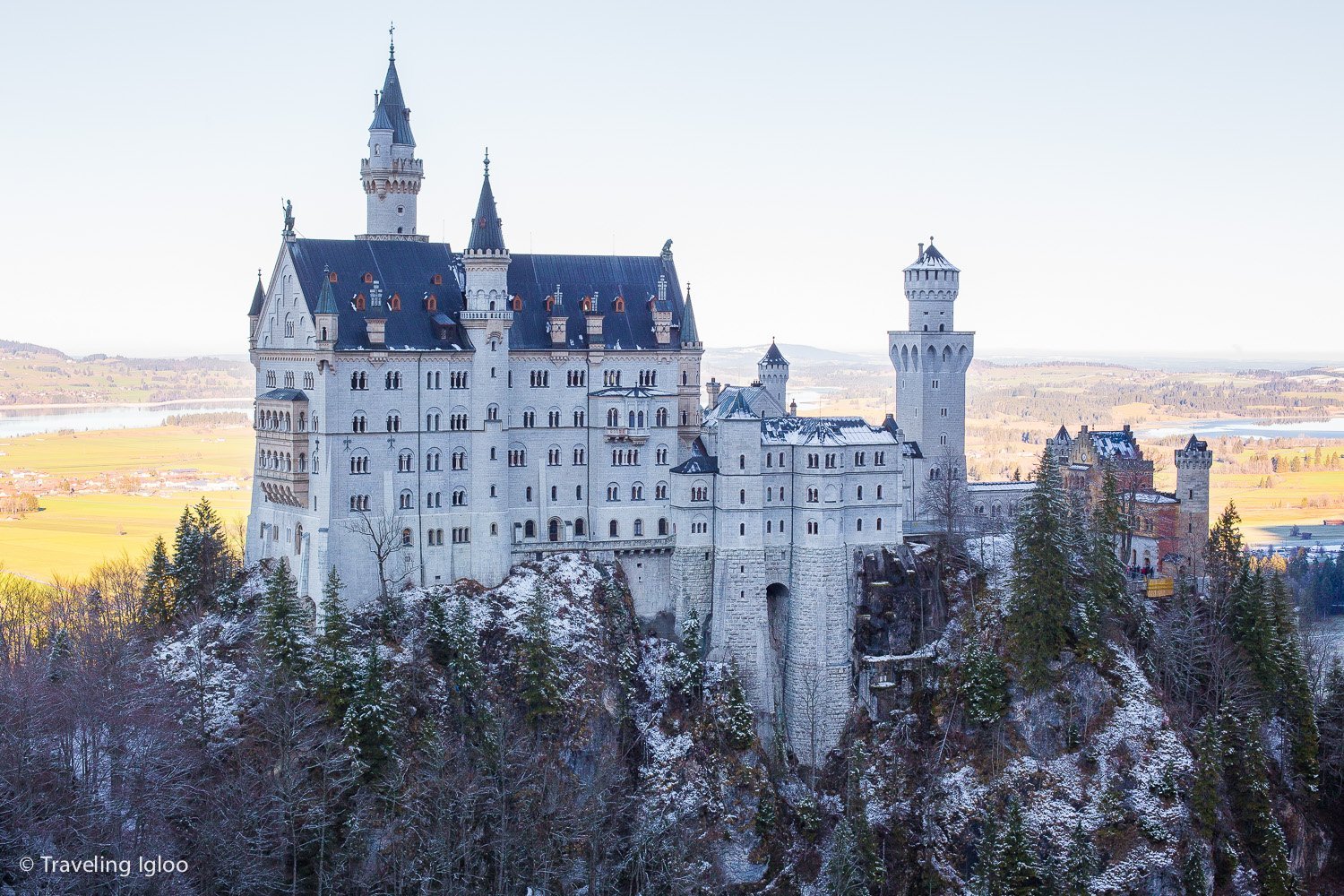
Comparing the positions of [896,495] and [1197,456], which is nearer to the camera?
[896,495]

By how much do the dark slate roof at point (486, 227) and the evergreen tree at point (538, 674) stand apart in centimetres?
2208

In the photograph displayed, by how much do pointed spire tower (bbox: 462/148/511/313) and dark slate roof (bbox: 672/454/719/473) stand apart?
46.9 ft

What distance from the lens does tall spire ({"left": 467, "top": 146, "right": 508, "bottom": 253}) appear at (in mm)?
98750

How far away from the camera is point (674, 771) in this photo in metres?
95.0

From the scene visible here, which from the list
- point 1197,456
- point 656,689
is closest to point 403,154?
point 656,689

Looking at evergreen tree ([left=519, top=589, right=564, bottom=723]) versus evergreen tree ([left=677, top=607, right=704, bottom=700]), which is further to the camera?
evergreen tree ([left=677, top=607, right=704, bottom=700])

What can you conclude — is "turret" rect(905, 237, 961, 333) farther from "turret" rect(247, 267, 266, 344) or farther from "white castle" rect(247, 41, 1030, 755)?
"turret" rect(247, 267, 266, 344)

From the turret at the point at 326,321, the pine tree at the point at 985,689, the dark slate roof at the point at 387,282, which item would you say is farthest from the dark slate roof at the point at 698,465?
the turret at the point at 326,321

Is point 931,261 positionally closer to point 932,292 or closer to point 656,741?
point 932,292

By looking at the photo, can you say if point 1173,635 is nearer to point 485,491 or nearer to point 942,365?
point 942,365

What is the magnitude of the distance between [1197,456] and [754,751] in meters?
38.5

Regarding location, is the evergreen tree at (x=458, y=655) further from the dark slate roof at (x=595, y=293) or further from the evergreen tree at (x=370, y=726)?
the dark slate roof at (x=595, y=293)

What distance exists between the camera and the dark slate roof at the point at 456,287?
9625 centimetres

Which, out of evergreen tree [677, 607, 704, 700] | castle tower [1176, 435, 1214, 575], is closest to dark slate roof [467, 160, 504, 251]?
evergreen tree [677, 607, 704, 700]
